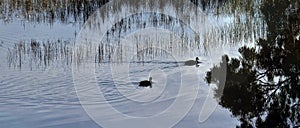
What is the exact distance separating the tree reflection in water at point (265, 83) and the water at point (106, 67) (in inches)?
7.8

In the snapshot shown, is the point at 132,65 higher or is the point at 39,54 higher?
the point at 39,54

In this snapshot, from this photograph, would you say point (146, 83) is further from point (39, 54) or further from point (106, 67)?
point (39, 54)

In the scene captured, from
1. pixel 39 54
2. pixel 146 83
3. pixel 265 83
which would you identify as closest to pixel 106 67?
pixel 146 83

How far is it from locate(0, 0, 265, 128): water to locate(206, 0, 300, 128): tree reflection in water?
7.8 inches

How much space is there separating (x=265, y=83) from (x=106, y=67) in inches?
91.9

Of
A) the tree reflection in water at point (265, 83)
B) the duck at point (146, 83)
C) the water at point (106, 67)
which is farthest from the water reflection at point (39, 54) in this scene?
the tree reflection in water at point (265, 83)

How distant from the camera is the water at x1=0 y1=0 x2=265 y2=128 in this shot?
18.1 ft

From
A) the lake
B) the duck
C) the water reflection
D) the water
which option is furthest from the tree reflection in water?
the water reflection

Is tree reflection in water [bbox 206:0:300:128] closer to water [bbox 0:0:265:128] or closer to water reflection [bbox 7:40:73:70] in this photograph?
water [bbox 0:0:265:128]

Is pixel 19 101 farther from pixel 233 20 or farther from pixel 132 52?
pixel 233 20

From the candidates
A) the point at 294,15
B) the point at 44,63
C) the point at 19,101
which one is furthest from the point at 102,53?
the point at 294,15

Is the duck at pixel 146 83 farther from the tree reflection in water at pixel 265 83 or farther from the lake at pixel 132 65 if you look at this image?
the tree reflection in water at pixel 265 83

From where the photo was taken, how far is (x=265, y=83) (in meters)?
6.50

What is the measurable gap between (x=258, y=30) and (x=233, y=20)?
0.91 meters
